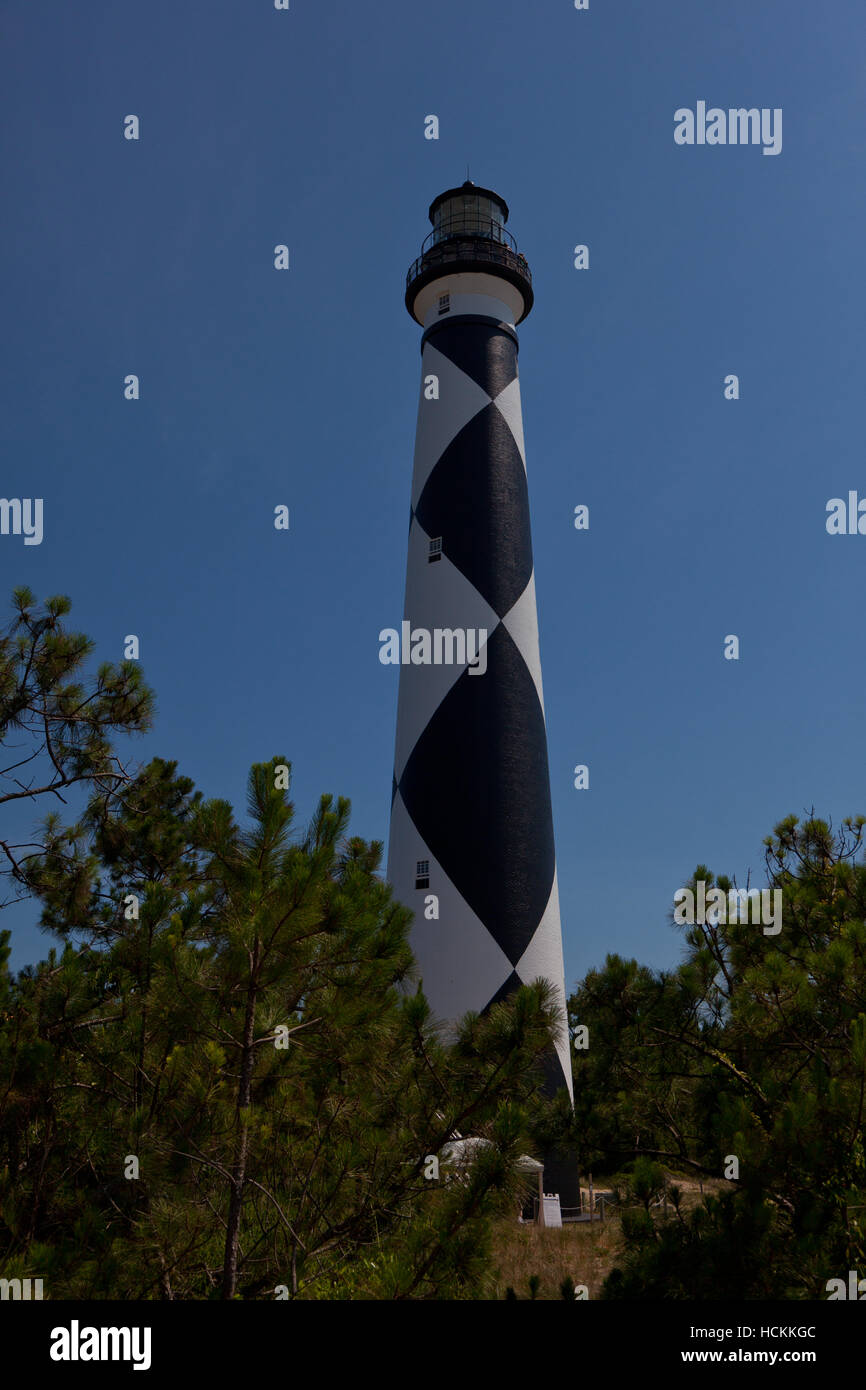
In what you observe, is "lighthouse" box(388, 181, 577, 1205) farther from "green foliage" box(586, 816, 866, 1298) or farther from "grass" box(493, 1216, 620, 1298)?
"green foliage" box(586, 816, 866, 1298)

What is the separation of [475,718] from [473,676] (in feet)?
2.28

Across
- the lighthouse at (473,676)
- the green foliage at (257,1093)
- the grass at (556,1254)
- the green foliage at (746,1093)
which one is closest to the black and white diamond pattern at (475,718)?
the lighthouse at (473,676)

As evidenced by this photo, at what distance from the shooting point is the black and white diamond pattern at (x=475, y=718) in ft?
39.7

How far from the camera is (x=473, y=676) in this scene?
13.3 metres

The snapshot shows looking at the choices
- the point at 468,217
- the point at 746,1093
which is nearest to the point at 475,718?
the point at 746,1093

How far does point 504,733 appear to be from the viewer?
513 inches

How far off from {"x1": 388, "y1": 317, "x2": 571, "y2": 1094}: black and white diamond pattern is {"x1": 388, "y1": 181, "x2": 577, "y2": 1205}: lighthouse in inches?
0.9

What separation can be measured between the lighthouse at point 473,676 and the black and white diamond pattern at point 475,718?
2 cm

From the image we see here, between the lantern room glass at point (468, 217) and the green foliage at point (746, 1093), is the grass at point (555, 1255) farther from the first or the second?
the lantern room glass at point (468, 217)

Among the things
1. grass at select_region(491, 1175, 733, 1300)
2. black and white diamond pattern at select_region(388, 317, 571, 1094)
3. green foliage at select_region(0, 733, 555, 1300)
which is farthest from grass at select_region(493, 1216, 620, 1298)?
green foliage at select_region(0, 733, 555, 1300)

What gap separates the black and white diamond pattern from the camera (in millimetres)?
12109
